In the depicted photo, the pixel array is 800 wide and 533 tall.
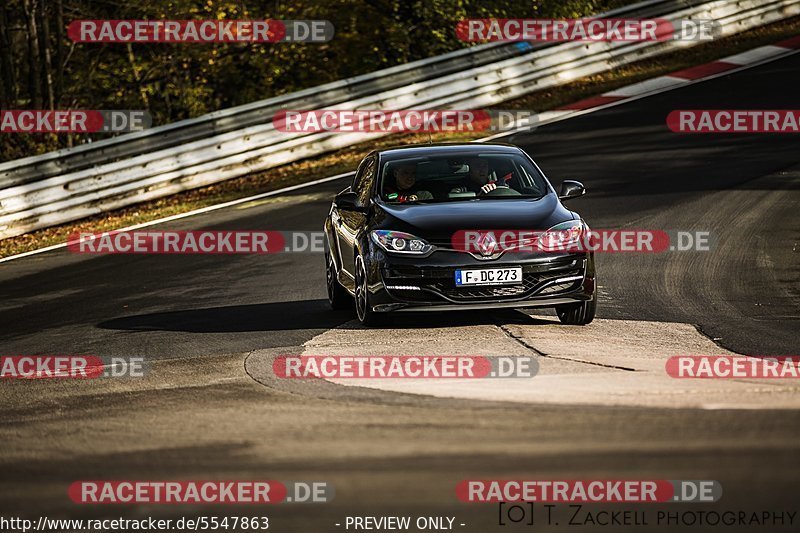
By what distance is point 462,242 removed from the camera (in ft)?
35.2

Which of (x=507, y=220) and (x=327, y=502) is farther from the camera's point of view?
(x=507, y=220)

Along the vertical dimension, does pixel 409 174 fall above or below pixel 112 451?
above

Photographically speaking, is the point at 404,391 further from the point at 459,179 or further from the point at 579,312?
the point at 459,179

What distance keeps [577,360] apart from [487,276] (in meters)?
1.55

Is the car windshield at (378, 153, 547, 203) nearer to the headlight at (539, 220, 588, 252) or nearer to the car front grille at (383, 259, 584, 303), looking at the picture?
the headlight at (539, 220, 588, 252)

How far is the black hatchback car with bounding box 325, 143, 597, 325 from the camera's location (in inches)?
420

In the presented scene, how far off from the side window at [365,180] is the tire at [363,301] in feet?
3.18

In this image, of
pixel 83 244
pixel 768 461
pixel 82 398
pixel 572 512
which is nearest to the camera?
pixel 572 512

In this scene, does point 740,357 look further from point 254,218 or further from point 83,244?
point 83,244

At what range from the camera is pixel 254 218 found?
18266 millimetres

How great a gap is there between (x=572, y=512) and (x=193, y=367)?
15.9ft

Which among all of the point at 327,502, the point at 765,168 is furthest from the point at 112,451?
the point at 765,168

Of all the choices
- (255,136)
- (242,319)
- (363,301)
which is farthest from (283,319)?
(255,136)

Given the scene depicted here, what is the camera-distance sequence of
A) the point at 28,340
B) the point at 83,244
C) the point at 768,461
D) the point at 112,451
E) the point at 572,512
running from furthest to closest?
the point at 83,244 → the point at 28,340 → the point at 112,451 → the point at 768,461 → the point at 572,512
